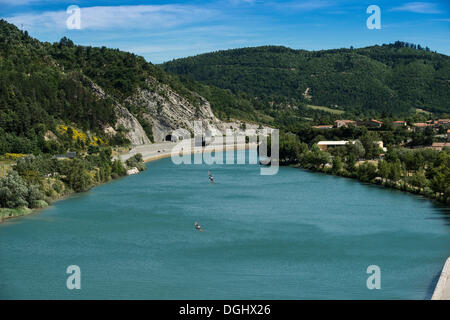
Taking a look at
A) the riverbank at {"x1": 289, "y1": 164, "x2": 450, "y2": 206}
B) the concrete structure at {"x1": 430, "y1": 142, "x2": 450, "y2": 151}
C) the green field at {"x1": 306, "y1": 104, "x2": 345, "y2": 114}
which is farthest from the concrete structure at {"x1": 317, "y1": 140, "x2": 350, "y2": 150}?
the green field at {"x1": 306, "y1": 104, "x2": 345, "y2": 114}

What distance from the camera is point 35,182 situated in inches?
999

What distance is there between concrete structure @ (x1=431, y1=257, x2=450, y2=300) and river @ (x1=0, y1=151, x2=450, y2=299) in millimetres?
338

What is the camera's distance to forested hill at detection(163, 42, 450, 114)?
93.2 m

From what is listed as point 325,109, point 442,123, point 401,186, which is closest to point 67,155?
point 401,186

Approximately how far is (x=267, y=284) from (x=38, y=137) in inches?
956

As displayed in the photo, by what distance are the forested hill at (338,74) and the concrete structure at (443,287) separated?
71309 millimetres

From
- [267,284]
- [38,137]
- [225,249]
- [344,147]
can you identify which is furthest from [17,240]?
[344,147]

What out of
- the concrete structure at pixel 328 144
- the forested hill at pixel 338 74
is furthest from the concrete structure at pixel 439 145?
the forested hill at pixel 338 74

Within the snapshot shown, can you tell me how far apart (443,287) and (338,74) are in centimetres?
9379

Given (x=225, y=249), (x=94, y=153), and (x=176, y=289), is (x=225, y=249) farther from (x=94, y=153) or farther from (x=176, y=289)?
(x=94, y=153)

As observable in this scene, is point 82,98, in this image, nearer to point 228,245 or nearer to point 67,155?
point 67,155

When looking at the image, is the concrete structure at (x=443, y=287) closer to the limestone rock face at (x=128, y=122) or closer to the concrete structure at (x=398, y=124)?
the concrete structure at (x=398, y=124)

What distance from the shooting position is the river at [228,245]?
14.9 m

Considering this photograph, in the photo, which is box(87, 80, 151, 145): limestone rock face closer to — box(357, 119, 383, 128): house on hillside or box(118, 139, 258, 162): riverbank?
box(118, 139, 258, 162): riverbank
